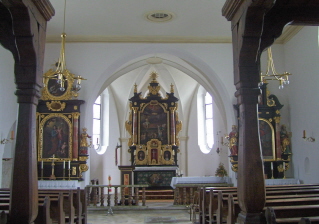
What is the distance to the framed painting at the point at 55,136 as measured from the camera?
36.8 feet

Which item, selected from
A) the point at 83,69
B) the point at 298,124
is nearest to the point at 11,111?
the point at 83,69

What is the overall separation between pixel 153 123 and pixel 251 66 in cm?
1252

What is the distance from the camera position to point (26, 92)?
445 cm

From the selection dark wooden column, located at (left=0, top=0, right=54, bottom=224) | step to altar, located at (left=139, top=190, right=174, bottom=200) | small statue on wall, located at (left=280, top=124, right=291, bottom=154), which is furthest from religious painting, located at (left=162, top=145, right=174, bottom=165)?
dark wooden column, located at (left=0, top=0, right=54, bottom=224)

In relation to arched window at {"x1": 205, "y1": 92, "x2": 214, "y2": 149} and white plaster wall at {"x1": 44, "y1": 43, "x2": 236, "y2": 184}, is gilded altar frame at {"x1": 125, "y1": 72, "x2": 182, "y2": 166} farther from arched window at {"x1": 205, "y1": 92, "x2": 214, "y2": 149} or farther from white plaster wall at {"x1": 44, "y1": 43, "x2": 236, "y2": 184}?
white plaster wall at {"x1": 44, "y1": 43, "x2": 236, "y2": 184}

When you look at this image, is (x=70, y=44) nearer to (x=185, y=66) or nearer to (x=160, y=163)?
(x=185, y=66)

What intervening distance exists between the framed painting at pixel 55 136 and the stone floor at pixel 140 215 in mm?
1883

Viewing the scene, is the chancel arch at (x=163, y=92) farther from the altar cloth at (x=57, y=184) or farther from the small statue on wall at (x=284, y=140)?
the altar cloth at (x=57, y=184)

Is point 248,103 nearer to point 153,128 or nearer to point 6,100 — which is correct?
point 6,100

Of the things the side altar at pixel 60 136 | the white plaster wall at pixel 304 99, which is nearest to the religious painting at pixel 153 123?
the side altar at pixel 60 136

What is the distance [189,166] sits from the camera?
18.7 m

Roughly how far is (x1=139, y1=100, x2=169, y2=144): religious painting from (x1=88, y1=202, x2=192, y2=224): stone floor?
5.87m

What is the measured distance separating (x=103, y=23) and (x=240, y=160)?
302 inches

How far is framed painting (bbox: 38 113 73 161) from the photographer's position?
441 inches
